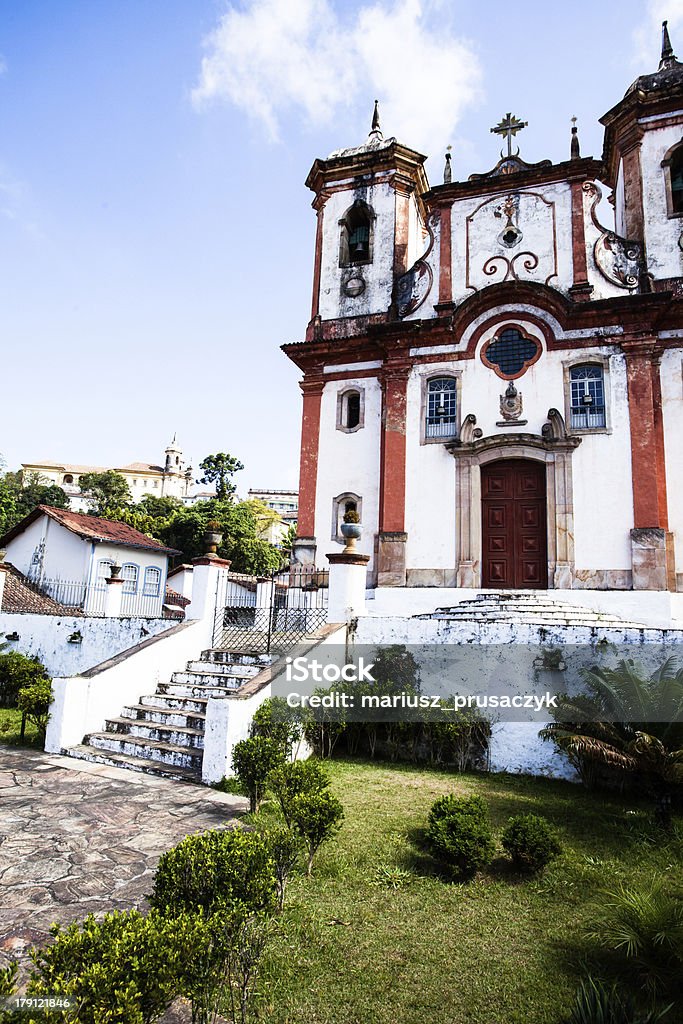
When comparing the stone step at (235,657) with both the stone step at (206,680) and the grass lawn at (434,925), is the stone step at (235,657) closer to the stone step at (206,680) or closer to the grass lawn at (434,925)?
the stone step at (206,680)

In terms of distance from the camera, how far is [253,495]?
94.5m

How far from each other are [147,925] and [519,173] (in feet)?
58.8

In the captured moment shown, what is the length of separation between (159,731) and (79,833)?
283 cm

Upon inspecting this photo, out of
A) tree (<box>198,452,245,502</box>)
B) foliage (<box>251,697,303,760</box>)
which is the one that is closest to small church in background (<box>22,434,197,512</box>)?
tree (<box>198,452,245,502</box>)

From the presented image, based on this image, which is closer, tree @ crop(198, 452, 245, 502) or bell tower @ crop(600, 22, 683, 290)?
bell tower @ crop(600, 22, 683, 290)

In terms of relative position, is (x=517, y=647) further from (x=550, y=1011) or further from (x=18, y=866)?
(x=18, y=866)

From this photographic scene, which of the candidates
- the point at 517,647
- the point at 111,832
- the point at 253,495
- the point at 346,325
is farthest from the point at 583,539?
the point at 253,495

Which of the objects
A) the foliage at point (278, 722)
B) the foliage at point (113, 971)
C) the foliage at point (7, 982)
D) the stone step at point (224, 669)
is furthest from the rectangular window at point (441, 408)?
the foliage at point (7, 982)

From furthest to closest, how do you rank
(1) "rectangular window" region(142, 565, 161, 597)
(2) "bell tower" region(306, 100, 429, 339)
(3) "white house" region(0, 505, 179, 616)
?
(1) "rectangular window" region(142, 565, 161, 597), (3) "white house" region(0, 505, 179, 616), (2) "bell tower" region(306, 100, 429, 339)

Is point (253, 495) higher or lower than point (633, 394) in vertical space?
higher

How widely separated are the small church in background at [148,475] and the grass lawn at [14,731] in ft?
302

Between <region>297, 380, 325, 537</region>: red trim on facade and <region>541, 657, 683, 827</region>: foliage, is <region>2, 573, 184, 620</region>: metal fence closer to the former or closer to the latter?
<region>297, 380, 325, 537</region>: red trim on facade

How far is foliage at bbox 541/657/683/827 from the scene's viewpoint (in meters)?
6.12

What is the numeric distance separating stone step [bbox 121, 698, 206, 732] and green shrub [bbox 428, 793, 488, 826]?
3.94 m
